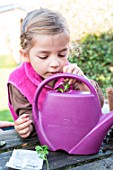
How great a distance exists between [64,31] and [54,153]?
412 millimetres

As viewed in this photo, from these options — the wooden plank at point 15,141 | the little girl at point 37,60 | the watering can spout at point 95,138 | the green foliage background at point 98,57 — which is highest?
the little girl at point 37,60

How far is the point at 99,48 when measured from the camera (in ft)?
11.6

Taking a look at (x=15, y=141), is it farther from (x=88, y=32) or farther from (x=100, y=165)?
(x=88, y=32)

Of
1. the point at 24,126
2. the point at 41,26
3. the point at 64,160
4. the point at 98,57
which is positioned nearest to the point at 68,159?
the point at 64,160

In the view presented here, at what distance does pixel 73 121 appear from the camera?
89 centimetres

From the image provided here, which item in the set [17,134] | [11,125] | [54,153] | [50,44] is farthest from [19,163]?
[11,125]

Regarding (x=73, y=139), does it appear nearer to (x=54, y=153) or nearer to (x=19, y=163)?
(x=54, y=153)

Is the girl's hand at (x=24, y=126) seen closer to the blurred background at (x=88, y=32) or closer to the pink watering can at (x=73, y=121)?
the pink watering can at (x=73, y=121)

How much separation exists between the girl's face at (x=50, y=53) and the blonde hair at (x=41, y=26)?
0.07 feet

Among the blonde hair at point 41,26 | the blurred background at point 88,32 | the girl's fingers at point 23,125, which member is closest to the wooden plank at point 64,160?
the girl's fingers at point 23,125

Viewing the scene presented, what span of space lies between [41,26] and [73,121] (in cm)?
36

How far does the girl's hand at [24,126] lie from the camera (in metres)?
1.01

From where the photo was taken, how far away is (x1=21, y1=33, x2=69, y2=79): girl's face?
Result: 3.34 feet

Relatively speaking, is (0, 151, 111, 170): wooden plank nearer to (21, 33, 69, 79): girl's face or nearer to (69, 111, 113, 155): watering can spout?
(69, 111, 113, 155): watering can spout
